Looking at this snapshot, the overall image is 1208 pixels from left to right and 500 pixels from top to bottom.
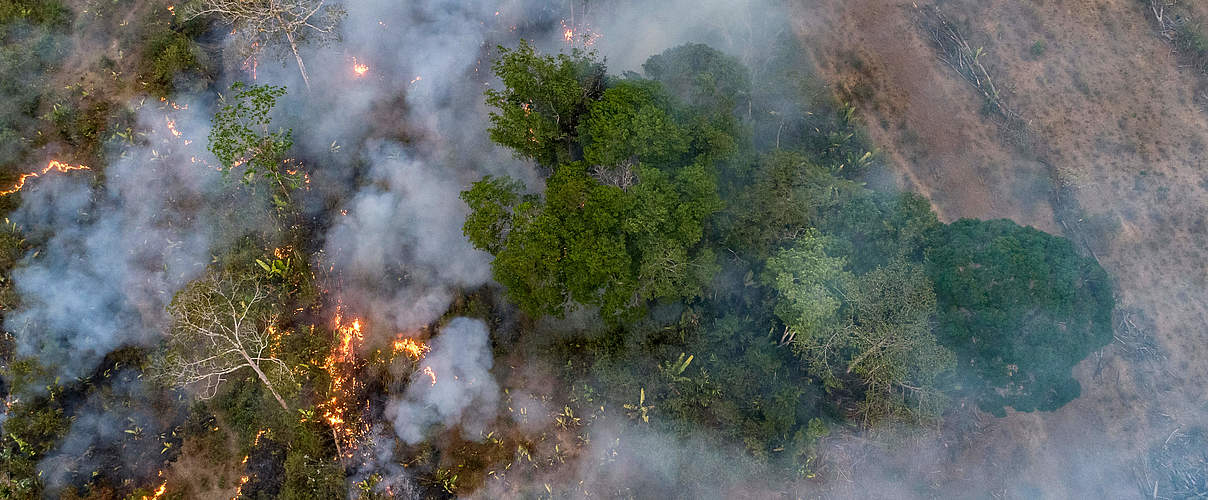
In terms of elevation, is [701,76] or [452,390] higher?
[701,76]

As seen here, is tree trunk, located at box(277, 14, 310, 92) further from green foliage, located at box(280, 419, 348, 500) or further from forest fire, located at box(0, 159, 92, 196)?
green foliage, located at box(280, 419, 348, 500)

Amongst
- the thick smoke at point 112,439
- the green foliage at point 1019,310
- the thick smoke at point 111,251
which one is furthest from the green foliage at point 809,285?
the thick smoke at point 112,439

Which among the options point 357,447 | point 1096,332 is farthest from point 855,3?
point 357,447

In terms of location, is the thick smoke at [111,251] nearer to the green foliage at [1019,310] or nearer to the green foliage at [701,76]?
the green foliage at [701,76]

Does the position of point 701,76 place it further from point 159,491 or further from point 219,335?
point 159,491

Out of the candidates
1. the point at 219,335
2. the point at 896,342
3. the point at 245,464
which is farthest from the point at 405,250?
the point at 896,342

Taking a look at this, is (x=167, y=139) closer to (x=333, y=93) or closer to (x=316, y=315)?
(x=333, y=93)
